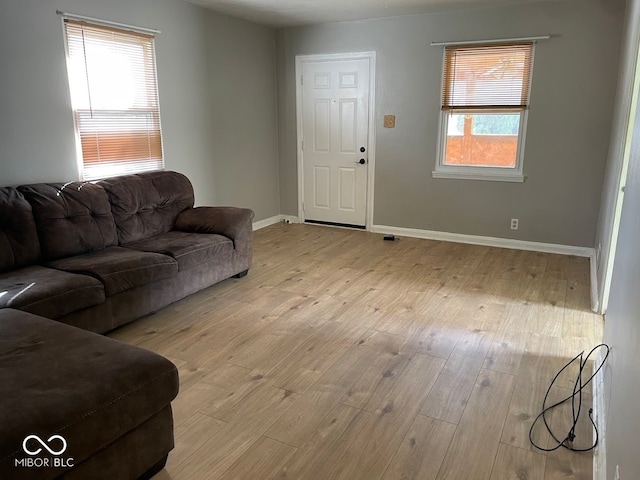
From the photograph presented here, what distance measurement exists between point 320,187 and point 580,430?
176 inches

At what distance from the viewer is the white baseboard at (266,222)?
612 centimetres

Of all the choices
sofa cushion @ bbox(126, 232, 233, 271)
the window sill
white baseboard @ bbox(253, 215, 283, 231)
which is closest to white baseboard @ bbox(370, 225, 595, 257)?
the window sill

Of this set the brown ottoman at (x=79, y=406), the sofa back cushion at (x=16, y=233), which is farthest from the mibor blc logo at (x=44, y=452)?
the sofa back cushion at (x=16, y=233)

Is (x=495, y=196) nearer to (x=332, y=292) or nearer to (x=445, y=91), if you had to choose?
(x=445, y=91)

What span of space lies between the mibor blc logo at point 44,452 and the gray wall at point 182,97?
264cm

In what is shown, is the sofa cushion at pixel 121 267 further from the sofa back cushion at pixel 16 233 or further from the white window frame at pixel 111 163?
the white window frame at pixel 111 163

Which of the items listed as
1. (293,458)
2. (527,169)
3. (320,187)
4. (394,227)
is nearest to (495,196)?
(527,169)

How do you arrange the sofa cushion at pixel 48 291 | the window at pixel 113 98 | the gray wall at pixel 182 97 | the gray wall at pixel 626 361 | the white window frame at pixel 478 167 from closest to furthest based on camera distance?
the gray wall at pixel 626 361, the sofa cushion at pixel 48 291, the gray wall at pixel 182 97, the window at pixel 113 98, the white window frame at pixel 478 167

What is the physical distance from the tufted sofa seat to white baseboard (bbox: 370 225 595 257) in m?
2.21

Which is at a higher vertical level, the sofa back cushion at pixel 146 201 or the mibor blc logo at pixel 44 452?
the sofa back cushion at pixel 146 201

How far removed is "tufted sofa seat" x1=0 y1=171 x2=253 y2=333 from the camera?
9.41ft

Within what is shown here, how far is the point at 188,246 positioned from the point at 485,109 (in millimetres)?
3303

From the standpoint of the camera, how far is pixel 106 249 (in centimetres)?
355

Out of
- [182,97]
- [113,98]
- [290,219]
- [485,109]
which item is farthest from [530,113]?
[113,98]
